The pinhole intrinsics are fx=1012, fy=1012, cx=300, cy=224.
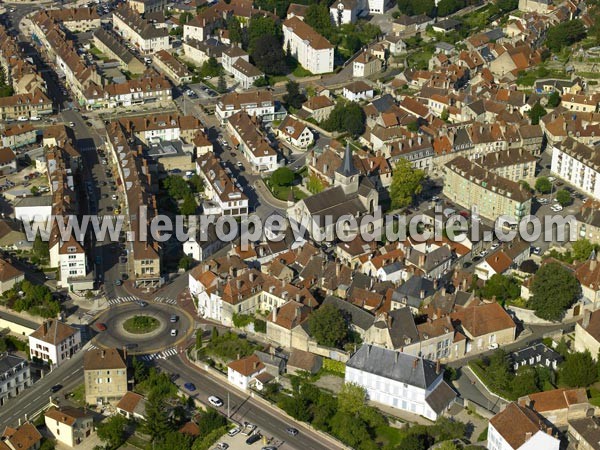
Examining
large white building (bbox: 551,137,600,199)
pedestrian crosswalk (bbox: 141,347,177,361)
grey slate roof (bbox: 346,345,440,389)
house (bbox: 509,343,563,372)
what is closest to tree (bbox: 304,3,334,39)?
large white building (bbox: 551,137,600,199)

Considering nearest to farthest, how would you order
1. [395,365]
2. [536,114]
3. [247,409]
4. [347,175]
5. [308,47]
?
[395,365], [247,409], [347,175], [536,114], [308,47]

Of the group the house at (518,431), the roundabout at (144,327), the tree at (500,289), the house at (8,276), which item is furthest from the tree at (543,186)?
the house at (8,276)

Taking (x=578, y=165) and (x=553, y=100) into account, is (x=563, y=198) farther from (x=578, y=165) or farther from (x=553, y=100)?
(x=553, y=100)

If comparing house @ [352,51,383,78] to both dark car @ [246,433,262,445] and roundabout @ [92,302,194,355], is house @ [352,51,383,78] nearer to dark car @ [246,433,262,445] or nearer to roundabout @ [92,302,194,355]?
roundabout @ [92,302,194,355]

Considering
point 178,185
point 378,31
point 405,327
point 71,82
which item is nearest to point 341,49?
point 378,31

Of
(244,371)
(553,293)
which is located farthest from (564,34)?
(244,371)

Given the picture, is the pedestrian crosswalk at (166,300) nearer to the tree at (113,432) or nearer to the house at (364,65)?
the tree at (113,432)
